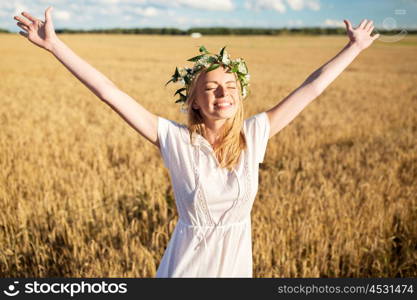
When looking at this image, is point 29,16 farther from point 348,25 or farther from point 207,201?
point 348,25

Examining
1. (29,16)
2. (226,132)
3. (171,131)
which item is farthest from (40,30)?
(226,132)

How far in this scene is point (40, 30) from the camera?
1.76m

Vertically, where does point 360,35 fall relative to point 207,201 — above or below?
above

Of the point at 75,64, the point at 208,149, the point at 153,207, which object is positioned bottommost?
the point at 153,207

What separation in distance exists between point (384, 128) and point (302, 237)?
22.7 feet

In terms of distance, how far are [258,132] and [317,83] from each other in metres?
0.38

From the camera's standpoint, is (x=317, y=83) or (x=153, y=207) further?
(x=153, y=207)

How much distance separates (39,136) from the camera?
6.59m

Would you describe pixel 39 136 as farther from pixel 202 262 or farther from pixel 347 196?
pixel 202 262

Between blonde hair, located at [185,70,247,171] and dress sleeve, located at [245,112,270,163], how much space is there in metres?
0.05

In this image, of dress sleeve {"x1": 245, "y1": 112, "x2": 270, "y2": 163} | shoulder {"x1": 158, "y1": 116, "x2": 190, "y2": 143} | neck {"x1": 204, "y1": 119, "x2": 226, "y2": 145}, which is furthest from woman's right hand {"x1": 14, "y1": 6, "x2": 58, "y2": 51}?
dress sleeve {"x1": 245, "y1": 112, "x2": 270, "y2": 163}

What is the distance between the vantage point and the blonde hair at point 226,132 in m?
1.89

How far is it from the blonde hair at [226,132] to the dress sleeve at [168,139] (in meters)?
0.08

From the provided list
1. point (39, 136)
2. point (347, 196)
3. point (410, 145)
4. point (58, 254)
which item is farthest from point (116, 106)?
point (410, 145)
